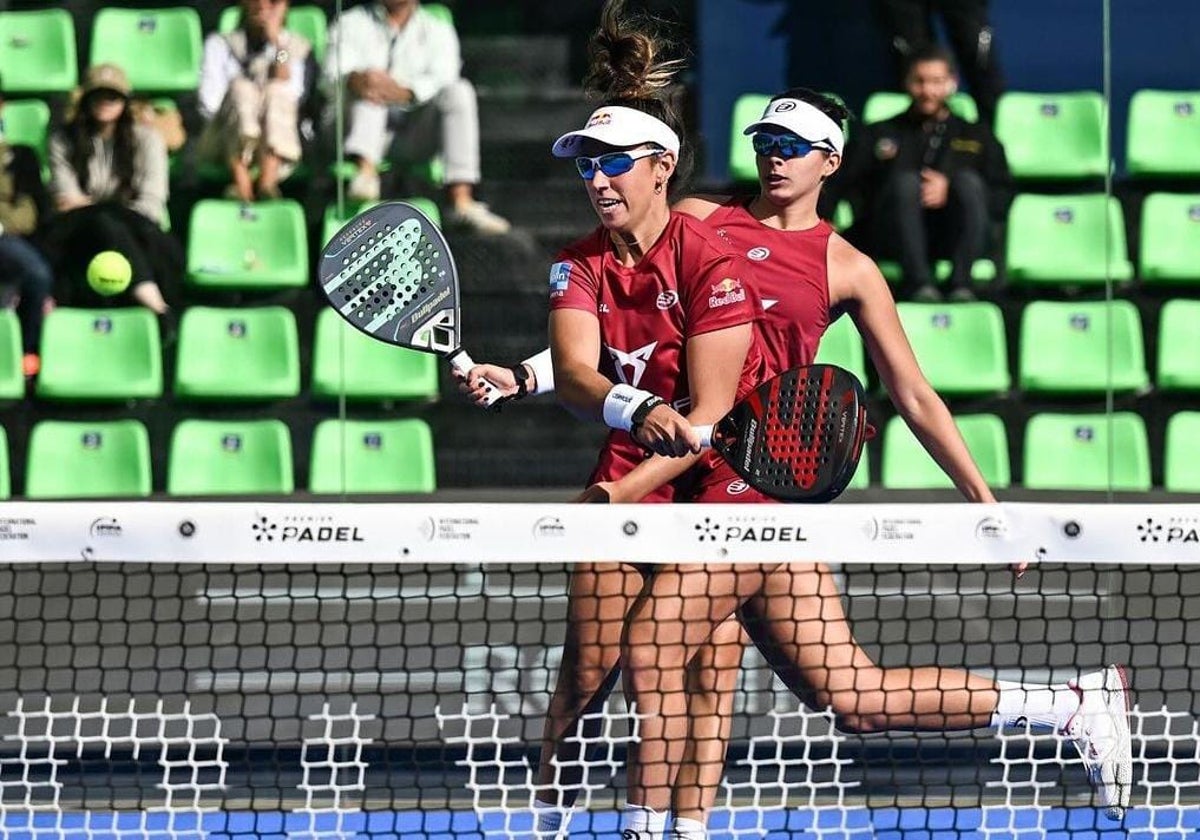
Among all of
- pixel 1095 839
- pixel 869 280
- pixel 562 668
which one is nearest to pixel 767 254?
pixel 869 280

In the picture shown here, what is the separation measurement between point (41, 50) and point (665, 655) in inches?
218

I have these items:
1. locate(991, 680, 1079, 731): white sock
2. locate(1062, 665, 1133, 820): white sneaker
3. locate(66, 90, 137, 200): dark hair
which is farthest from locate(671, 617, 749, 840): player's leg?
locate(66, 90, 137, 200): dark hair

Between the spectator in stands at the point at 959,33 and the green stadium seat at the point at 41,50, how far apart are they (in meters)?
3.46

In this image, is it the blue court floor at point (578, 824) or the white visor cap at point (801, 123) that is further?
the blue court floor at point (578, 824)

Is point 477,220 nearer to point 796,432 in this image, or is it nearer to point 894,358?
point 894,358

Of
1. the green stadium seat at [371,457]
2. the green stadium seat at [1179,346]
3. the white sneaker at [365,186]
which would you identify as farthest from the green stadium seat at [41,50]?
the green stadium seat at [1179,346]

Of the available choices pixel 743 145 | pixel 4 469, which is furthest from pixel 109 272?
pixel 743 145

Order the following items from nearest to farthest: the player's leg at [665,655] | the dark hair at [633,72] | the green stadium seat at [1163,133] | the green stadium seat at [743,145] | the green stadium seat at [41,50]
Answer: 1. the player's leg at [665,655]
2. the dark hair at [633,72]
3. the green stadium seat at [1163,133]
4. the green stadium seat at [743,145]
5. the green stadium seat at [41,50]

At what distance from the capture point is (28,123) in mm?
8445

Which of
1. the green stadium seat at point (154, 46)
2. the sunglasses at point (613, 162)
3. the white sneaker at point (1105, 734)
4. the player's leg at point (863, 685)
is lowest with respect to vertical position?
the white sneaker at point (1105, 734)

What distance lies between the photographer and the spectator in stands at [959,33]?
8430 mm

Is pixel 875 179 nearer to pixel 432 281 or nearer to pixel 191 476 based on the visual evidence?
pixel 191 476

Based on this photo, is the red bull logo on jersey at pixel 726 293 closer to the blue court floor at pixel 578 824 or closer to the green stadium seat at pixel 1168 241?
the blue court floor at pixel 578 824

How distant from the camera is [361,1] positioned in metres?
8.12
